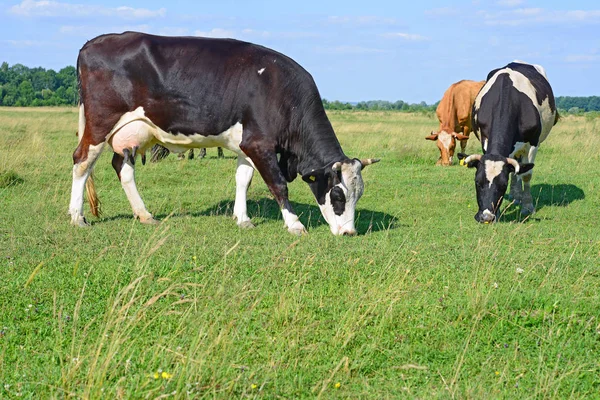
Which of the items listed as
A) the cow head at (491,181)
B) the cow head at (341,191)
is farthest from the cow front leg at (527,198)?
the cow head at (341,191)

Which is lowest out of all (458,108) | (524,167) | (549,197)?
(549,197)

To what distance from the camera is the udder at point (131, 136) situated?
9586 mm

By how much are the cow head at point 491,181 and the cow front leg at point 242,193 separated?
3.14 meters

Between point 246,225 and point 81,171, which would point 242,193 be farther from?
point 81,171

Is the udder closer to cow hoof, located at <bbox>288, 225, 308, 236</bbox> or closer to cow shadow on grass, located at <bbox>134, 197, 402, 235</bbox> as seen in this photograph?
cow shadow on grass, located at <bbox>134, 197, 402, 235</bbox>

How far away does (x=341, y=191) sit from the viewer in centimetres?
904

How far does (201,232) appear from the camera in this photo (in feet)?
29.8

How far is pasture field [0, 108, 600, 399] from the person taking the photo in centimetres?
491

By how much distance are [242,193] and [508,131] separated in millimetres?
4086

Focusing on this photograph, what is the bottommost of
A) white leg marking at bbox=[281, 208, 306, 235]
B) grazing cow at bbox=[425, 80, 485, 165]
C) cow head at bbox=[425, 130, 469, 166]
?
white leg marking at bbox=[281, 208, 306, 235]

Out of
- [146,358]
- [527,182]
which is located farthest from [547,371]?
[527,182]

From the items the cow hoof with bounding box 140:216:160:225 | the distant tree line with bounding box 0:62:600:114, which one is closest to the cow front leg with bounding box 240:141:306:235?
the cow hoof with bounding box 140:216:160:225

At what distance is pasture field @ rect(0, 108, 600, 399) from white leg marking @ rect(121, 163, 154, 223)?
0.86ft

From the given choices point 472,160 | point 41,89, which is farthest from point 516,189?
point 41,89
